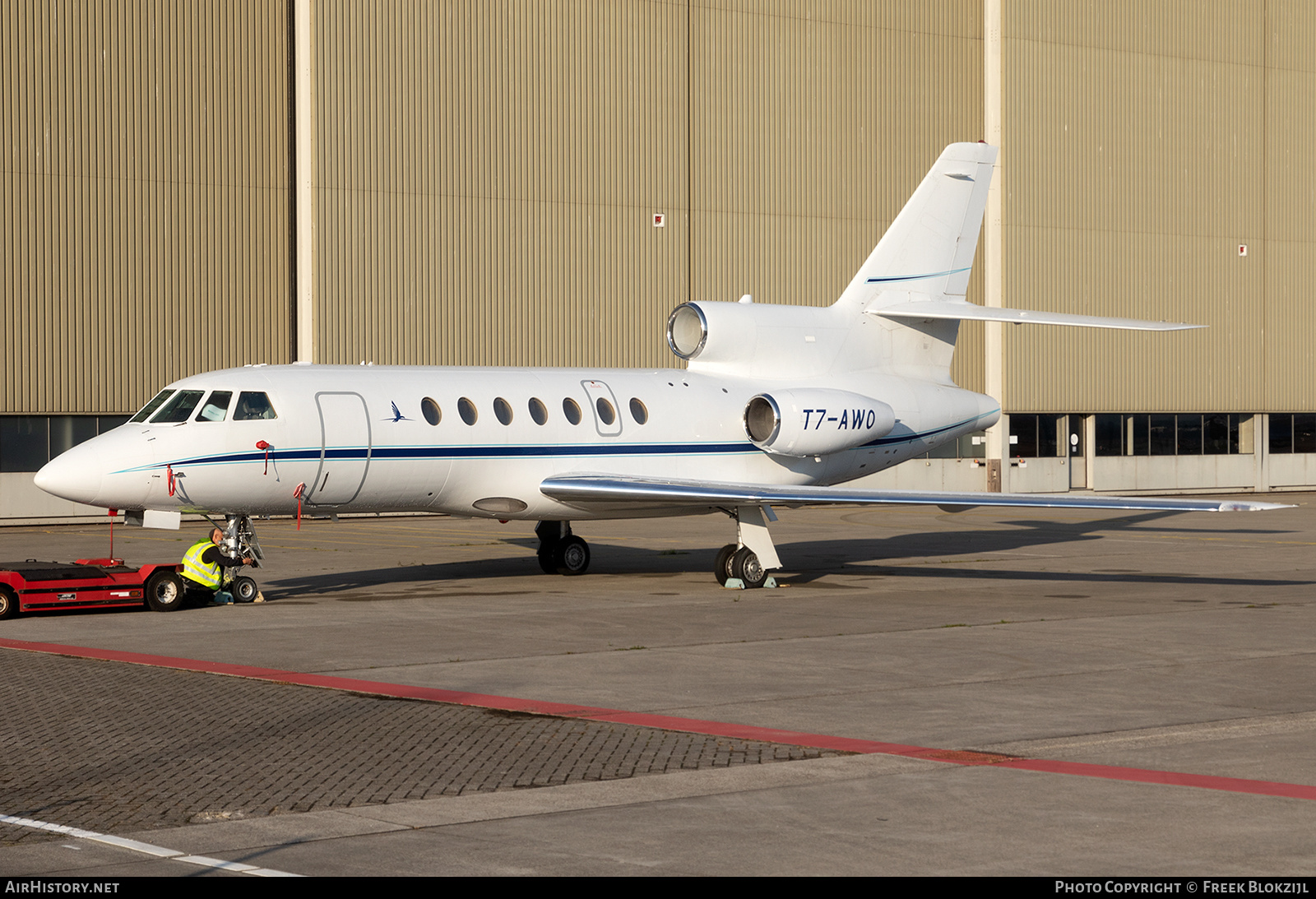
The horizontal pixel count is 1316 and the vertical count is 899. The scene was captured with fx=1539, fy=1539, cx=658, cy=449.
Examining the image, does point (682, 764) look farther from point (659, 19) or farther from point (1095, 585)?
point (659, 19)

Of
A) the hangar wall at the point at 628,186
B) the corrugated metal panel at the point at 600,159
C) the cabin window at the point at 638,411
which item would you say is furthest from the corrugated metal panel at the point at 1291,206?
the cabin window at the point at 638,411

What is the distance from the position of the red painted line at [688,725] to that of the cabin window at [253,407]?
16.0ft

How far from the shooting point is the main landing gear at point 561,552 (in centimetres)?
2352

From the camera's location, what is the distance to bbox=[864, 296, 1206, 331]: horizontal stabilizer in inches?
893

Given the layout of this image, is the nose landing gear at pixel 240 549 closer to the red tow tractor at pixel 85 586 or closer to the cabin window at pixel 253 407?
the red tow tractor at pixel 85 586

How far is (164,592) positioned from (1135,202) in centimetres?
3702

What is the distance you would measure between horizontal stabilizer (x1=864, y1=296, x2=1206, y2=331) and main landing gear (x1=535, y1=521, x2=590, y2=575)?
6.19 meters

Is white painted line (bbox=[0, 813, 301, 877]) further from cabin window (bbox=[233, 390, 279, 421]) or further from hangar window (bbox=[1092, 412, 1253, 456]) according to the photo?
hangar window (bbox=[1092, 412, 1253, 456])

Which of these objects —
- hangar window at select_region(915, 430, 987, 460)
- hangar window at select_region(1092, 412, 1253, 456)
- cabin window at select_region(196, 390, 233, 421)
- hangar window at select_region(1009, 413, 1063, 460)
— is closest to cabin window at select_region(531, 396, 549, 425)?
cabin window at select_region(196, 390, 233, 421)

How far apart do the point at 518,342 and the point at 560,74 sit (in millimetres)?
7059

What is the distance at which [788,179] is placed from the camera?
43.0 m
